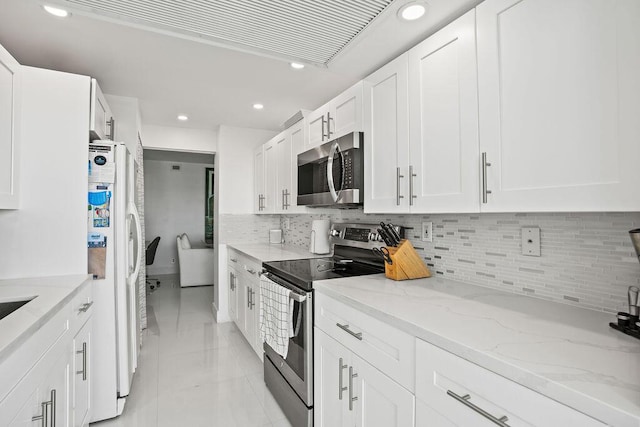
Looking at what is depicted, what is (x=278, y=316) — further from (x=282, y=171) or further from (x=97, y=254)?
(x=282, y=171)

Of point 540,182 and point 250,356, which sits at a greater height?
point 540,182

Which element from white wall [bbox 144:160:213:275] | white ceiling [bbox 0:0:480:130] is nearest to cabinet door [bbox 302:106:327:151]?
white ceiling [bbox 0:0:480:130]

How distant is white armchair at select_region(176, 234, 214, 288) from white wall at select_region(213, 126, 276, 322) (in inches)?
75.6

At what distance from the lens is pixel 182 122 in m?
3.91

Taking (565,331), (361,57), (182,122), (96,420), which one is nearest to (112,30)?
(361,57)

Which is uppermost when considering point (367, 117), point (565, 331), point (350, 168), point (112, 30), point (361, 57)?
point (112, 30)

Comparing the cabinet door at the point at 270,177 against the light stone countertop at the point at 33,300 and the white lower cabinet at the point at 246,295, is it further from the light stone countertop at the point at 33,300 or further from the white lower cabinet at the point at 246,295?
the light stone countertop at the point at 33,300

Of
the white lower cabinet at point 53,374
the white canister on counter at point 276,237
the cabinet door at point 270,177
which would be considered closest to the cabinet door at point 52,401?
the white lower cabinet at point 53,374

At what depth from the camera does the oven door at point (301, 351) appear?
1784 millimetres

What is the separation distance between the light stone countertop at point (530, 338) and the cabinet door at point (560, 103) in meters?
0.38

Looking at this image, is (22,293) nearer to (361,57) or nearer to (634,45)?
(361,57)

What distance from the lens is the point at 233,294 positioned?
3.69 metres

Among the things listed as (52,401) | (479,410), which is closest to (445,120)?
(479,410)

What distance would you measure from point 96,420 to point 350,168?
225 centimetres
